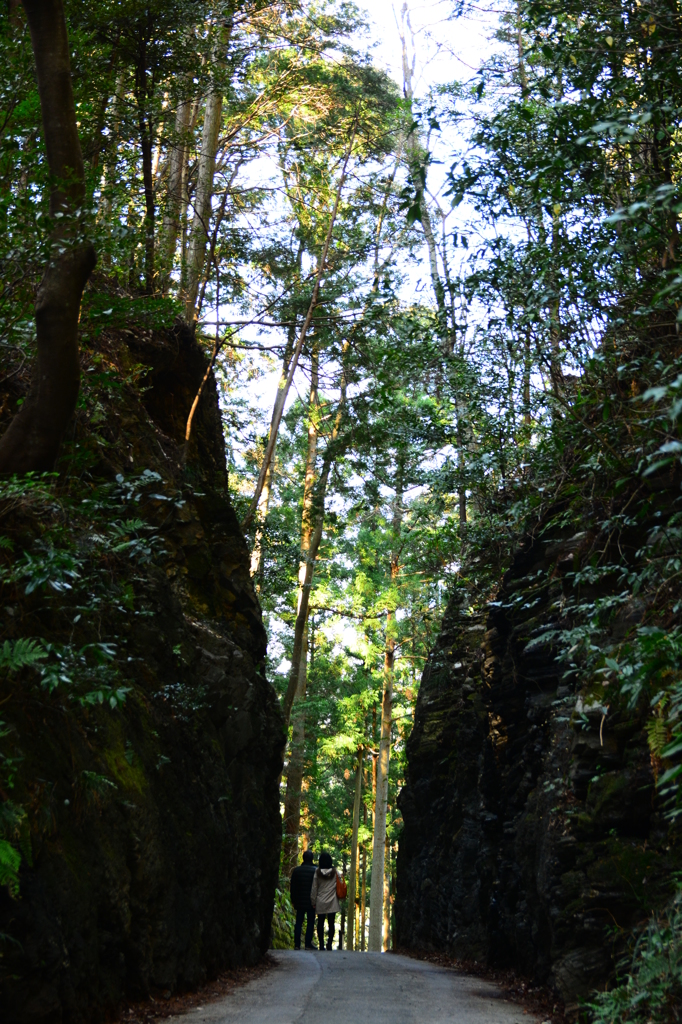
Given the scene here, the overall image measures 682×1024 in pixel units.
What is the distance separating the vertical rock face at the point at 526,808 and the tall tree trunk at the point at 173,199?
7.13 meters

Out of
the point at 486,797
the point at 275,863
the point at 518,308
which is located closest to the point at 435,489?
the point at 518,308

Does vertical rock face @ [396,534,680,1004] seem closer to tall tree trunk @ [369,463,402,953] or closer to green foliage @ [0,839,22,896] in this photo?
green foliage @ [0,839,22,896]

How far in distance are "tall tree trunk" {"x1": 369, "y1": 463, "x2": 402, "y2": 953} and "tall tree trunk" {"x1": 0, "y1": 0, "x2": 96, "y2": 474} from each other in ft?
43.1

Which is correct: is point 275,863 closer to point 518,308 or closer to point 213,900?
point 213,900

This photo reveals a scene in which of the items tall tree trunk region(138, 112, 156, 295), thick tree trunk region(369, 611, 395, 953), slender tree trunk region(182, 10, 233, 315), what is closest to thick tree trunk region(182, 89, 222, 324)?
slender tree trunk region(182, 10, 233, 315)

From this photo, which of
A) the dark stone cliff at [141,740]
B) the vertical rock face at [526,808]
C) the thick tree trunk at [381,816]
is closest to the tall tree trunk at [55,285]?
the dark stone cliff at [141,740]

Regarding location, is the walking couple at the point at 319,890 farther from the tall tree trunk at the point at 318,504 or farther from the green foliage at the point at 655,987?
the green foliage at the point at 655,987

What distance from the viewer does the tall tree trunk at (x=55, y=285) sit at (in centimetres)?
558

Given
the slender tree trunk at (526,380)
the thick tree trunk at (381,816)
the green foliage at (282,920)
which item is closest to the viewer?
the slender tree trunk at (526,380)

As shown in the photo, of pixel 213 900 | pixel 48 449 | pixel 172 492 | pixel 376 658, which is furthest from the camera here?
pixel 376 658

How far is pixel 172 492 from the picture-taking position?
1094cm

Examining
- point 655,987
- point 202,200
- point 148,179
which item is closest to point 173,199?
point 202,200

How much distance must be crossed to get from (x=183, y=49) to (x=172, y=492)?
6.17 meters

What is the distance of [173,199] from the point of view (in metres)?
14.5
